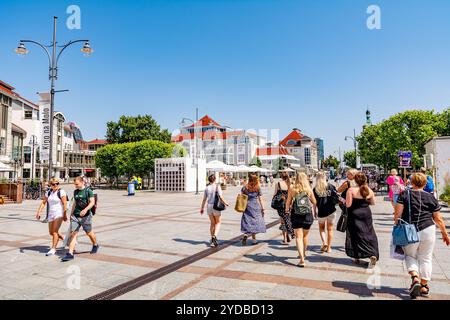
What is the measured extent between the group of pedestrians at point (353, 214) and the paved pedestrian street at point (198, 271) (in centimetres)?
36

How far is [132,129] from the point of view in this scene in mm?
49812

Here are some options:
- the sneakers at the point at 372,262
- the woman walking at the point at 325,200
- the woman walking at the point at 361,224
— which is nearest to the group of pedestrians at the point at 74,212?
the woman walking at the point at 325,200

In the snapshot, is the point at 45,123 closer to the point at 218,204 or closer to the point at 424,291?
the point at 218,204

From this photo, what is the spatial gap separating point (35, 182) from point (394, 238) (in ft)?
89.8

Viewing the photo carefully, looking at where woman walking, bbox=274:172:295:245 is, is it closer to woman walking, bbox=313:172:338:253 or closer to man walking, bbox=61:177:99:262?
woman walking, bbox=313:172:338:253

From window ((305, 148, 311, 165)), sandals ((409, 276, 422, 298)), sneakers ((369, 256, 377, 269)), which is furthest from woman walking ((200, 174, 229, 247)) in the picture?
window ((305, 148, 311, 165))

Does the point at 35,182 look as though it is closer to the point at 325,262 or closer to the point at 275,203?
the point at 275,203

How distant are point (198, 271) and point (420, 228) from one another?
3443 mm

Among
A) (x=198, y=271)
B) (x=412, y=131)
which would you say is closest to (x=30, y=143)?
(x=198, y=271)

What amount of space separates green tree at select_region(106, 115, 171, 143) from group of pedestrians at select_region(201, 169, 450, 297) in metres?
44.3

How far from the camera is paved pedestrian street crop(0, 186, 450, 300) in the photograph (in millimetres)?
4410

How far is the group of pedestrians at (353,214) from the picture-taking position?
13.7 feet

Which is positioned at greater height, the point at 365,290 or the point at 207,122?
the point at 207,122

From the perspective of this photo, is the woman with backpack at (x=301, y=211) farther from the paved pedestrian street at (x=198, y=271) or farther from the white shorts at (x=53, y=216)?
the white shorts at (x=53, y=216)
